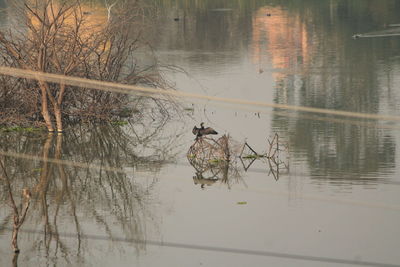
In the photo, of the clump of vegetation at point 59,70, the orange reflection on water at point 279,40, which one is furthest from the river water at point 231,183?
the orange reflection on water at point 279,40

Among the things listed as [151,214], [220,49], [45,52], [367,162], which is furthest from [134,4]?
[220,49]

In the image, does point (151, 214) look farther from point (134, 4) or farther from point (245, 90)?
point (245, 90)

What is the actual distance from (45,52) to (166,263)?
8.49 meters

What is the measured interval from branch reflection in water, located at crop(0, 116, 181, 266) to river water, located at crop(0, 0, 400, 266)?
27mm

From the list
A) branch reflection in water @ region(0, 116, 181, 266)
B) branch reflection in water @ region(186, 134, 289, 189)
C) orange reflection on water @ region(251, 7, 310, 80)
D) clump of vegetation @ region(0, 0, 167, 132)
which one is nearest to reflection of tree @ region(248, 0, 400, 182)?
orange reflection on water @ region(251, 7, 310, 80)

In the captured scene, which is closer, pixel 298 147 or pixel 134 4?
pixel 298 147

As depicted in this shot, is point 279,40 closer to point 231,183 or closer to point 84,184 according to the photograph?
point 84,184

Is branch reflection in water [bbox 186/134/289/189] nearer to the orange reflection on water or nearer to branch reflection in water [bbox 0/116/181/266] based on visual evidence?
branch reflection in water [bbox 0/116/181/266]

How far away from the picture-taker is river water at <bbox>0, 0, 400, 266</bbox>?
12.2 m

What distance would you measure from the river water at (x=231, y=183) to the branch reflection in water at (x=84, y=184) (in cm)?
3

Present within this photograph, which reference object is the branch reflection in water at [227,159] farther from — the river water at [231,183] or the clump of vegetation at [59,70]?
the clump of vegetation at [59,70]

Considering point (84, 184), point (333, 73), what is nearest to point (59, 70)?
point (84, 184)

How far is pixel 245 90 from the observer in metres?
26.0

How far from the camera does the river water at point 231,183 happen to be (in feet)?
40.1
